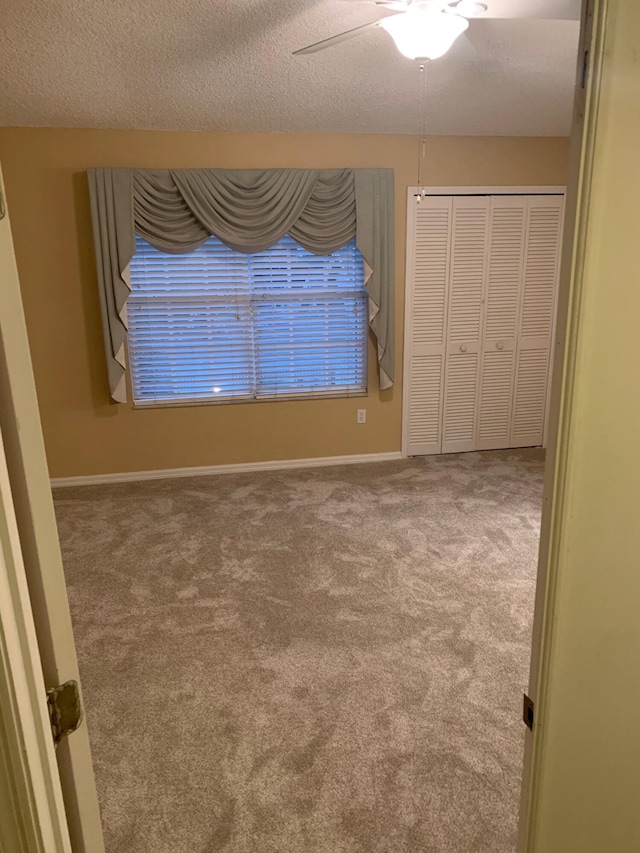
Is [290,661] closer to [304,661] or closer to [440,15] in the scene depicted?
[304,661]

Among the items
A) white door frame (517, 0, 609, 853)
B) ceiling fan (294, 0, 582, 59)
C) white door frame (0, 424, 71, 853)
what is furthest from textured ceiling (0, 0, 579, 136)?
white door frame (0, 424, 71, 853)

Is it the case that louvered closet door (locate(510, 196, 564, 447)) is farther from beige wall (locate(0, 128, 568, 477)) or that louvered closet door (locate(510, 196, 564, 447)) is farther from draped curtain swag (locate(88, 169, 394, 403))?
draped curtain swag (locate(88, 169, 394, 403))

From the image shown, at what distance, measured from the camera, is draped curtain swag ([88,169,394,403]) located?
3.70 meters

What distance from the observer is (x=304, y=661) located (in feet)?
7.84

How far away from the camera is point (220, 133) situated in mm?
3797

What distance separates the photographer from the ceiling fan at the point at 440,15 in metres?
1.79

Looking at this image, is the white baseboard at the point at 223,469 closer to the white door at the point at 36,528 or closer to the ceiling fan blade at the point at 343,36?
the ceiling fan blade at the point at 343,36

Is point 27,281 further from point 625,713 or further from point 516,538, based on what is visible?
point 625,713

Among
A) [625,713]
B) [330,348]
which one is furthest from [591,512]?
[330,348]

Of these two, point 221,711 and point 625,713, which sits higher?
point 625,713

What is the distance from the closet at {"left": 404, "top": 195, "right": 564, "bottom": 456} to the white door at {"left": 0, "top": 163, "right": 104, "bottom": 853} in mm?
3825

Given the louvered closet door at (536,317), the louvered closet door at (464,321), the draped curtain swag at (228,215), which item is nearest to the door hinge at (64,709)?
the draped curtain swag at (228,215)

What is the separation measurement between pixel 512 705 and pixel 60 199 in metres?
3.77

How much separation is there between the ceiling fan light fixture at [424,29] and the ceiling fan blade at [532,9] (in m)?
0.05
